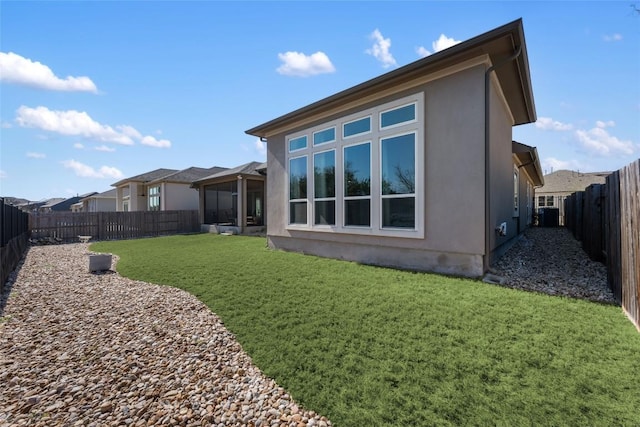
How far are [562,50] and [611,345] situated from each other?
7.91 metres

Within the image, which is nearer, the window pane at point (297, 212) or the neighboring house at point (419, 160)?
the neighboring house at point (419, 160)

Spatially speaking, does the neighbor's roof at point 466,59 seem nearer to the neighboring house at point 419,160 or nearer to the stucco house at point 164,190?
the neighboring house at point 419,160

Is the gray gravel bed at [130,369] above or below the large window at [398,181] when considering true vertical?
below

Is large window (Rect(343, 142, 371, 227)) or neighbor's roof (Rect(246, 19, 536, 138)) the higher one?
neighbor's roof (Rect(246, 19, 536, 138))

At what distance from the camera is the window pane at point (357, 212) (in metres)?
7.33

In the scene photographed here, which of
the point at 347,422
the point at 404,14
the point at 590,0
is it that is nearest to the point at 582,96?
the point at 590,0

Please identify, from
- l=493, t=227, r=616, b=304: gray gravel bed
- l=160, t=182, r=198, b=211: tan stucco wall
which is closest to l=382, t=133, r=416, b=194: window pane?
l=493, t=227, r=616, b=304: gray gravel bed

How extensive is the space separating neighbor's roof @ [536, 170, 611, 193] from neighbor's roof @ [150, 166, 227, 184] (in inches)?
1394

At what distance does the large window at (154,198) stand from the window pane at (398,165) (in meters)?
21.9

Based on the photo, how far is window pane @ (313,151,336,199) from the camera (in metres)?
8.26

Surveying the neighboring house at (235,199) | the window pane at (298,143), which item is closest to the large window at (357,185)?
the window pane at (298,143)

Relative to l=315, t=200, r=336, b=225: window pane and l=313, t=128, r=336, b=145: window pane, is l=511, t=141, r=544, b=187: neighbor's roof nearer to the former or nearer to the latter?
l=313, t=128, r=336, b=145: window pane

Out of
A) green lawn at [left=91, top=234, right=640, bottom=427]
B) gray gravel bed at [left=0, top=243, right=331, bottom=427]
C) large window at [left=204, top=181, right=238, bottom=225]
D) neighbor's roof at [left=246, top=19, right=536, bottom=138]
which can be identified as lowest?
gray gravel bed at [left=0, top=243, right=331, bottom=427]

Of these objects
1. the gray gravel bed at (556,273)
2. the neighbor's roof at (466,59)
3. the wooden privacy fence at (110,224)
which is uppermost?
the neighbor's roof at (466,59)
